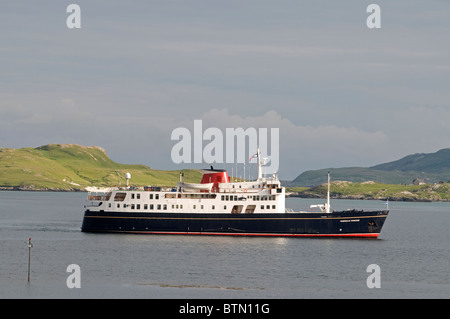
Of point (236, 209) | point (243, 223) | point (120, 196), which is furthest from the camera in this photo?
point (120, 196)

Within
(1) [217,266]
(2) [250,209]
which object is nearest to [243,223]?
(2) [250,209]

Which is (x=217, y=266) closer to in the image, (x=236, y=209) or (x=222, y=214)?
(x=222, y=214)

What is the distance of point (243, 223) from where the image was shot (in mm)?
85562

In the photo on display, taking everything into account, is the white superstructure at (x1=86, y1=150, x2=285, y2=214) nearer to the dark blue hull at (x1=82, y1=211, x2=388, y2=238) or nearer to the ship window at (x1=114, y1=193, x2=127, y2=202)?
the ship window at (x1=114, y1=193, x2=127, y2=202)

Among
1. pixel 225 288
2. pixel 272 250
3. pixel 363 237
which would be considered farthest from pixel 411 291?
pixel 363 237

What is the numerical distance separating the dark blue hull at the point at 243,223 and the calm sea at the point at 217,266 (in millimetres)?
1669

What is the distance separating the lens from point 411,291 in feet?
176

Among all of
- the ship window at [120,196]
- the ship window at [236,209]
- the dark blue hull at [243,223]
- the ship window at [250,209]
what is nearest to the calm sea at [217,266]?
the dark blue hull at [243,223]

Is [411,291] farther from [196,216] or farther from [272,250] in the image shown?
[196,216]

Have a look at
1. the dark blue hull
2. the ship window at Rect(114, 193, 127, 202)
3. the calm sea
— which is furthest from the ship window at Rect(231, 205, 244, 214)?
the ship window at Rect(114, 193, 127, 202)

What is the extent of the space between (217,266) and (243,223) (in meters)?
21.6

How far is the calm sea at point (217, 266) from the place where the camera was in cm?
5188
